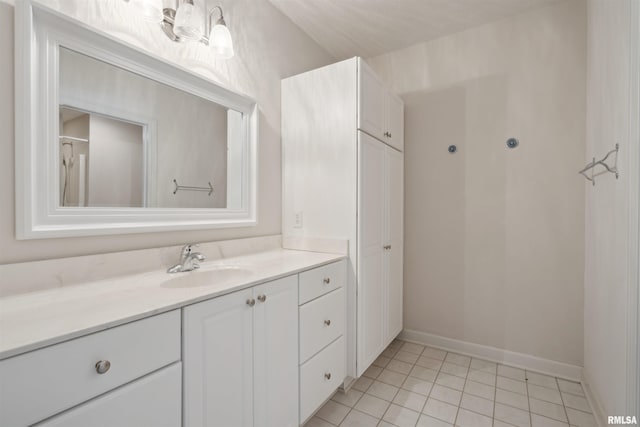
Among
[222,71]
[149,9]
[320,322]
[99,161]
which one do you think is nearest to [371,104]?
[222,71]

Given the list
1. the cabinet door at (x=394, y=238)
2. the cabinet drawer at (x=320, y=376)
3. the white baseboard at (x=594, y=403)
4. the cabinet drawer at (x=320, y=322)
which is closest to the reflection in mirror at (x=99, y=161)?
the cabinet drawer at (x=320, y=322)

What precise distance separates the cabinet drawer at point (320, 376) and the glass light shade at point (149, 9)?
170 cm

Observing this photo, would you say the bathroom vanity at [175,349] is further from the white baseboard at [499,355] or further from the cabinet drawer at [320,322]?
the white baseboard at [499,355]

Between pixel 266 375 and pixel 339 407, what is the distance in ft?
2.49

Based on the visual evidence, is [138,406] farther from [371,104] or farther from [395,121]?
[395,121]

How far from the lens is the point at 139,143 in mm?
1325

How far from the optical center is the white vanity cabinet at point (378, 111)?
177 cm

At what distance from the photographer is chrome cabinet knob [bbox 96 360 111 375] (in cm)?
70

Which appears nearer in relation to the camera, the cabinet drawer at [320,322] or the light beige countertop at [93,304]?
the light beige countertop at [93,304]

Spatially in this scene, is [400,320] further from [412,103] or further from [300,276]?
[412,103]

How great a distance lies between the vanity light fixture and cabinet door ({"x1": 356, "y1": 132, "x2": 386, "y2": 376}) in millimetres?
909

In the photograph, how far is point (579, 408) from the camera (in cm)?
168

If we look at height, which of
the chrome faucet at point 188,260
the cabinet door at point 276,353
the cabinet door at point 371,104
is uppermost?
the cabinet door at point 371,104

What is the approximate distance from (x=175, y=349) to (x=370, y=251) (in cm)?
130
